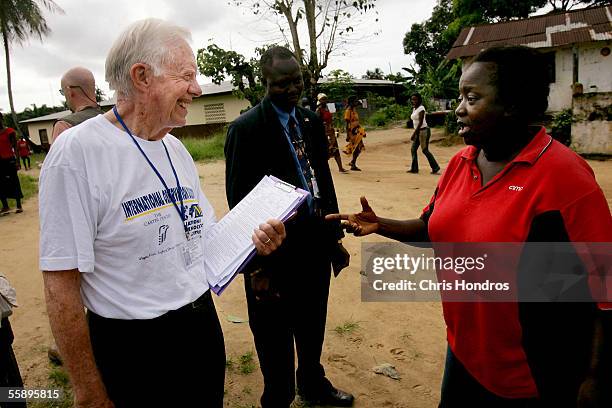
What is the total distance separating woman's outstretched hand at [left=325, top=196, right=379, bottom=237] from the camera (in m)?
1.92

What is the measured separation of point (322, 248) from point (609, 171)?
8172mm

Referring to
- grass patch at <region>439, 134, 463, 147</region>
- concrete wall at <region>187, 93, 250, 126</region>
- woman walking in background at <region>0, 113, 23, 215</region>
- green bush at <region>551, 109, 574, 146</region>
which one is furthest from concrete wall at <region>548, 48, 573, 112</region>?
woman walking in background at <region>0, 113, 23, 215</region>

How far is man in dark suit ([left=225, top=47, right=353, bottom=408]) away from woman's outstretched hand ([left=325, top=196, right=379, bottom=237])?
466mm

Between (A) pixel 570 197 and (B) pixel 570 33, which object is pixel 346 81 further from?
(A) pixel 570 197

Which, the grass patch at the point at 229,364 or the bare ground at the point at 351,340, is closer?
the bare ground at the point at 351,340

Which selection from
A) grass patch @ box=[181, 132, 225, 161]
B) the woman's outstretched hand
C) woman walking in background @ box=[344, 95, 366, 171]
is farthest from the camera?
grass patch @ box=[181, 132, 225, 161]

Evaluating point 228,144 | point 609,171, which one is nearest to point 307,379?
point 228,144

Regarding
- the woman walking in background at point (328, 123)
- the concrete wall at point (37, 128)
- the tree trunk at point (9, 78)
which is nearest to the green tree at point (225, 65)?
the woman walking in background at point (328, 123)

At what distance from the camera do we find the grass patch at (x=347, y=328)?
3475mm

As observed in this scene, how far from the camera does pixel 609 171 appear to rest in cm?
827

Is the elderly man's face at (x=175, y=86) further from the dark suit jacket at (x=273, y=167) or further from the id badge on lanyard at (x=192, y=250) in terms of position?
the dark suit jacket at (x=273, y=167)

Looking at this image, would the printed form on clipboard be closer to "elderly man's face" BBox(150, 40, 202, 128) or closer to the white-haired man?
the white-haired man

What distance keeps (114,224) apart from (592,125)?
414 inches

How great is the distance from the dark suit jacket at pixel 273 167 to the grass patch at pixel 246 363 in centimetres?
112
